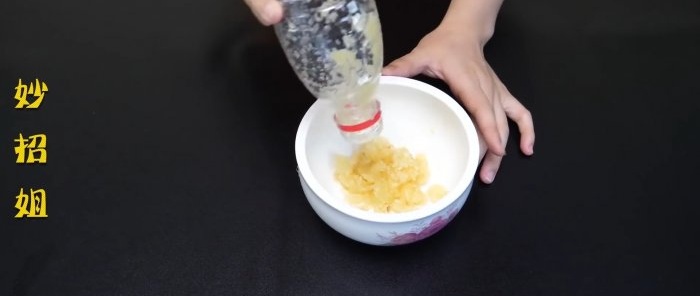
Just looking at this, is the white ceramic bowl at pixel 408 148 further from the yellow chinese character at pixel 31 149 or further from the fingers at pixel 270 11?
the yellow chinese character at pixel 31 149

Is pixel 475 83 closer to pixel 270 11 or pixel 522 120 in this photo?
pixel 522 120

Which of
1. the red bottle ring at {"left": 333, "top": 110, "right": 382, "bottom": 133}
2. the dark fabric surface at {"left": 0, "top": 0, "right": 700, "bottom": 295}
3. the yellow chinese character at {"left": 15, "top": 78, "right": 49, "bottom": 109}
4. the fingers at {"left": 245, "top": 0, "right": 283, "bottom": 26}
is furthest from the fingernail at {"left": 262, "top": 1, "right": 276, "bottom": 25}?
the yellow chinese character at {"left": 15, "top": 78, "right": 49, "bottom": 109}

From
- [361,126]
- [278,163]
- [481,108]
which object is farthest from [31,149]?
[481,108]

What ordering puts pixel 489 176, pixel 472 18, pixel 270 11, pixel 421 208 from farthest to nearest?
1. pixel 472 18
2. pixel 489 176
3. pixel 421 208
4. pixel 270 11

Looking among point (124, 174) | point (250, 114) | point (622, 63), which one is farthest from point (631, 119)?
point (124, 174)

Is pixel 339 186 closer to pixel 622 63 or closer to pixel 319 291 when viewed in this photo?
pixel 319 291

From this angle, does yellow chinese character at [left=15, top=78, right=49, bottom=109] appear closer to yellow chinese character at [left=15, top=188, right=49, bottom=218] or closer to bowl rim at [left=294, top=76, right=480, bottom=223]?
yellow chinese character at [left=15, top=188, right=49, bottom=218]

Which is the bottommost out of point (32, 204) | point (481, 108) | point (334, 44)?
point (32, 204)
